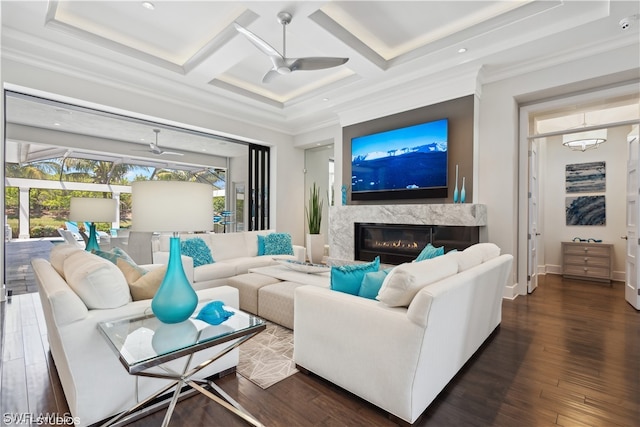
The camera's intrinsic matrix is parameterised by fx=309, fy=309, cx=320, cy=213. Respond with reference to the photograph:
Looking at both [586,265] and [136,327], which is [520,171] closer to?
[586,265]

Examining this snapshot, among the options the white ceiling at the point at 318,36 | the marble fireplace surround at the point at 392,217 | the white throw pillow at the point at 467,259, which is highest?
the white ceiling at the point at 318,36

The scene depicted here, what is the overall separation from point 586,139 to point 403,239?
127 inches

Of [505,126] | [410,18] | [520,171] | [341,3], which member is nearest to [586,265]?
[520,171]

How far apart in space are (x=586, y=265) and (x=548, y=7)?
4164mm

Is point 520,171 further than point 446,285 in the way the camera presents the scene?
Yes

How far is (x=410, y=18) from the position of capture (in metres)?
3.42

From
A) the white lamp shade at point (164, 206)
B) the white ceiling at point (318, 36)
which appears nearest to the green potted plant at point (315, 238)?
the white ceiling at point (318, 36)

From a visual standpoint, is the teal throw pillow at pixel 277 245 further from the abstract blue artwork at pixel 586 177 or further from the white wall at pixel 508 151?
the abstract blue artwork at pixel 586 177

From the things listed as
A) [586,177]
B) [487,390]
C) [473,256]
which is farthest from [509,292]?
[586,177]

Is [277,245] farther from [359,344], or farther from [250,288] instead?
[359,344]

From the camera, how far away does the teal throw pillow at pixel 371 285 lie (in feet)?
6.30

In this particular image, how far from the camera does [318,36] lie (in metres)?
3.42

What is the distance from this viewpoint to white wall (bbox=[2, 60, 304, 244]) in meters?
3.79

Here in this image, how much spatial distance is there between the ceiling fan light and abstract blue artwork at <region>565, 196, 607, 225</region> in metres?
0.88
